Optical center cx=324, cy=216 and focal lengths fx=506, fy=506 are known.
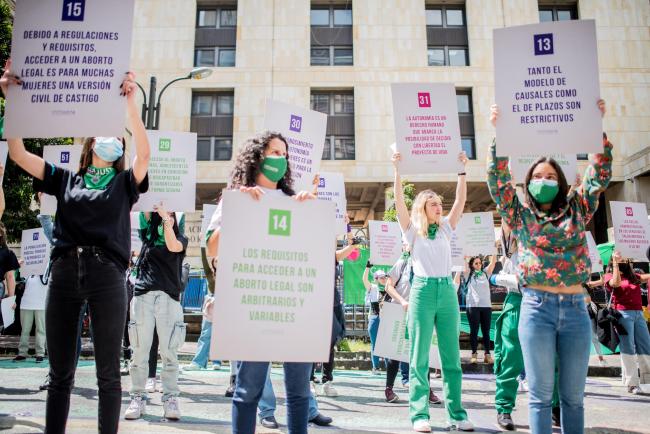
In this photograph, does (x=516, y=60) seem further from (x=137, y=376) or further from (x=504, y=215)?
(x=137, y=376)

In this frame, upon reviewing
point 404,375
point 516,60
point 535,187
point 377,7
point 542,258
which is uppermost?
point 377,7

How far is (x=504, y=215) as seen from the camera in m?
3.61

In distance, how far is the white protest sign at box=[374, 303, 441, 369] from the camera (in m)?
5.95

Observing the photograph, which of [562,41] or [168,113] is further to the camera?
[168,113]

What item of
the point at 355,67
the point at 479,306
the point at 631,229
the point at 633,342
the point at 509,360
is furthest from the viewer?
the point at 355,67

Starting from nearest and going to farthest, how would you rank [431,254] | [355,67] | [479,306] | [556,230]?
[556,230], [431,254], [479,306], [355,67]

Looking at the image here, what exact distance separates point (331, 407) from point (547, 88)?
13.3ft

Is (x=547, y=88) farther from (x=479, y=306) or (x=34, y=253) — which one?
(x=34, y=253)

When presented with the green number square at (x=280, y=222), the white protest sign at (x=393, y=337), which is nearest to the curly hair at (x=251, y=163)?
the green number square at (x=280, y=222)

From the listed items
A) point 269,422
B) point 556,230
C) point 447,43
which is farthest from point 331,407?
point 447,43

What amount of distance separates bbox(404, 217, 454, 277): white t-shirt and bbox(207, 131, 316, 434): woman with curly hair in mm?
1890

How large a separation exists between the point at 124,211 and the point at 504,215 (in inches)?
103

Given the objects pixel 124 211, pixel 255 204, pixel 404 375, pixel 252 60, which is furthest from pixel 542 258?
pixel 252 60

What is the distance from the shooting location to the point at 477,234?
10.1 m
